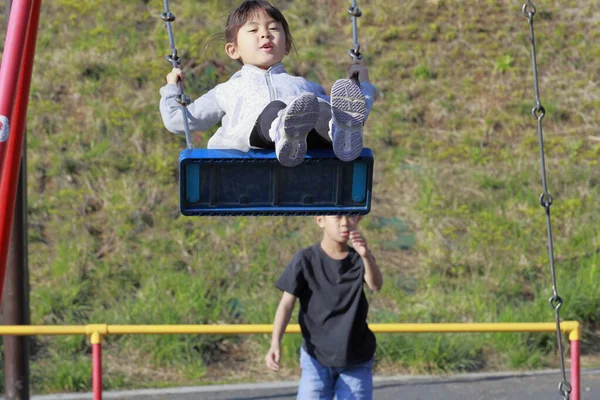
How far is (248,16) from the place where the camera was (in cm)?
399

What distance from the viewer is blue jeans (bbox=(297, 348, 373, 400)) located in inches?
195

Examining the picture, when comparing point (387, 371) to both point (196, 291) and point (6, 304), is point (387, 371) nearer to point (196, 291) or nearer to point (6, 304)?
point (196, 291)

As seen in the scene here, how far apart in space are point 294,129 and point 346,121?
0.21m

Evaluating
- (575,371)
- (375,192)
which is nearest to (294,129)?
(575,371)

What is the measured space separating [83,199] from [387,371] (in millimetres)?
3302

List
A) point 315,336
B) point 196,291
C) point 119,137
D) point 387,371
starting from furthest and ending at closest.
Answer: point 119,137 → point 196,291 → point 387,371 → point 315,336

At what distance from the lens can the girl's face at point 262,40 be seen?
156 inches

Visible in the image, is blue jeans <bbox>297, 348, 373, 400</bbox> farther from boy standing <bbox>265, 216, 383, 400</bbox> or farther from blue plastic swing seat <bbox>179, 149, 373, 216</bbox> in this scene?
blue plastic swing seat <bbox>179, 149, 373, 216</bbox>

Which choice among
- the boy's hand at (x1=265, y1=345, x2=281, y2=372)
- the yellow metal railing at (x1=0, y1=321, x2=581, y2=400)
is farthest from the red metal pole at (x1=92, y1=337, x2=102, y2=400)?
the boy's hand at (x1=265, y1=345, x2=281, y2=372)

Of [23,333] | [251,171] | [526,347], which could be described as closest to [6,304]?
[23,333]

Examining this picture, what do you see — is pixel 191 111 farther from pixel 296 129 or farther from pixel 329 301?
A: pixel 329 301

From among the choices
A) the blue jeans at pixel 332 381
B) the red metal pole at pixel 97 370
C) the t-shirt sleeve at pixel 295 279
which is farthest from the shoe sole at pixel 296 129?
the red metal pole at pixel 97 370

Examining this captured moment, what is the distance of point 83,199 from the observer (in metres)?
9.09

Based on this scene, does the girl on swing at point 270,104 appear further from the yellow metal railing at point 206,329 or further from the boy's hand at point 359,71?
the yellow metal railing at point 206,329
